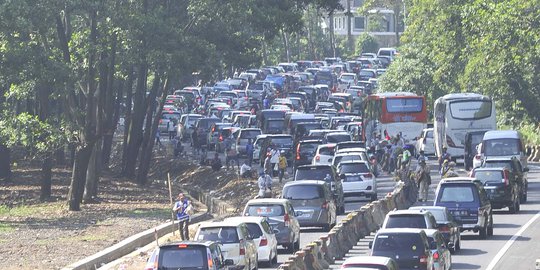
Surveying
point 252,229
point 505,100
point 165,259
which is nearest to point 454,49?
point 505,100

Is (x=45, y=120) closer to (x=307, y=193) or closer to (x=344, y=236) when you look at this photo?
(x=307, y=193)

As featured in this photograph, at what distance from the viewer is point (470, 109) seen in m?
64.4

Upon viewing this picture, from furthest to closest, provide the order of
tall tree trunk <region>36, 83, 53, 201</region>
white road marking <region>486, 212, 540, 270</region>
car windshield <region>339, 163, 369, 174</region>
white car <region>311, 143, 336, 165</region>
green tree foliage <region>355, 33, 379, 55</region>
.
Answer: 1. green tree foliage <region>355, 33, 379, 55</region>
2. white car <region>311, 143, 336, 165</region>
3. tall tree trunk <region>36, 83, 53, 201</region>
4. car windshield <region>339, 163, 369, 174</region>
5. white road marking <region>486, 212, 540, 270</region>

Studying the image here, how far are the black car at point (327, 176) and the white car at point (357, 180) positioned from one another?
252 cm

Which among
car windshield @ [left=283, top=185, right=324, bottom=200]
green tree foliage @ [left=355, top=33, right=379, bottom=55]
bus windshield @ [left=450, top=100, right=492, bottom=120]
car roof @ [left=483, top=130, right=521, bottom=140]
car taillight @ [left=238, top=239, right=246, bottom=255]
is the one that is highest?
green tree foliage @ [left=355, top=33, right=379, bottom=55]

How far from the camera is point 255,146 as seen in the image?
2699 inches

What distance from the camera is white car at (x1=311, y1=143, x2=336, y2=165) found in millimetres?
→ 56384

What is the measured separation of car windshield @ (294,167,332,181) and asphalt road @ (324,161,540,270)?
536 cm

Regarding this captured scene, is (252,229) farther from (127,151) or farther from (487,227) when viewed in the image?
(127,151)

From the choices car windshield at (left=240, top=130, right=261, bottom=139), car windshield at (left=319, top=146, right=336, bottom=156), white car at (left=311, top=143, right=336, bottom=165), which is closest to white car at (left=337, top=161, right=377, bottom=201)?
white car at (left=311, top=143, right=336, bottom=165)

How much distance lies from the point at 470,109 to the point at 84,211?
20200 millimetres

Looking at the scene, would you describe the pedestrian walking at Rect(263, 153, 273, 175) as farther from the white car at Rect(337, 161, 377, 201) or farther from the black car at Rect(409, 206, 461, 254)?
the black car at Rect(409, 206, 461, 254)

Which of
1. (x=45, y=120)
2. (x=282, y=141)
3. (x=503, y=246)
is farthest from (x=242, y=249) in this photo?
(x=282, y=141)

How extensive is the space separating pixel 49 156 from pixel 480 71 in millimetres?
20728
